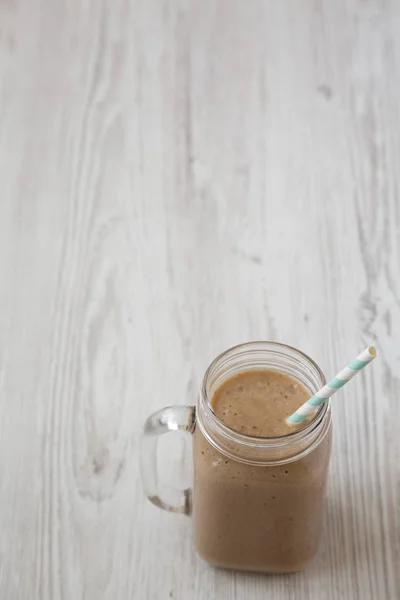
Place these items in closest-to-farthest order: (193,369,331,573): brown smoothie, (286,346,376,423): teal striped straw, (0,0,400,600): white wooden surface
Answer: (286,346,376,423): teal striped straw
(193,369,331,573): brown smoothie
(0,0,400,600): white wooden surface

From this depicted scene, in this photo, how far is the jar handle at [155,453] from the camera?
700 mm

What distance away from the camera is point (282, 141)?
1.06 m

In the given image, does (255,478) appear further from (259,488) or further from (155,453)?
(155,453)

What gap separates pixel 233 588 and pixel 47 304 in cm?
39

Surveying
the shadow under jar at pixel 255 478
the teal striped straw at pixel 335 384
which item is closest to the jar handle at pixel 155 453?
the shadow under jar at pixel 255 478

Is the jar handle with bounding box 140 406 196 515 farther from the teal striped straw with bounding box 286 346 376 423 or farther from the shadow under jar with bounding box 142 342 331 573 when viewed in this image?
the teal striped straw with bounding box 286 346 376 423

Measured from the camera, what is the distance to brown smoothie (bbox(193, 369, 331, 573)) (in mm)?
643

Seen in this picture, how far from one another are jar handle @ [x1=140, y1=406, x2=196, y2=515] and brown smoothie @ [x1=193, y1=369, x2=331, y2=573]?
1.0 inches

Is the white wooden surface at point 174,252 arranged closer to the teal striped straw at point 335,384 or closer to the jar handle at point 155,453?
the jar handle at point 155,453

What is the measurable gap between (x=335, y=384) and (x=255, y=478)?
4.7 inches

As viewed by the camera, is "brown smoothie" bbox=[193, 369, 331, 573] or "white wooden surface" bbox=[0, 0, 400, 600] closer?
"brown smoothie" bbox=[193, 369, 331, 573]

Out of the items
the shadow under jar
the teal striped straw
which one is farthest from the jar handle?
the teal striped straw

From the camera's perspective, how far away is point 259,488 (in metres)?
0.64

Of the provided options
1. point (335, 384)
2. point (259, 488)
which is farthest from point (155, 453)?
point (335, 384)
